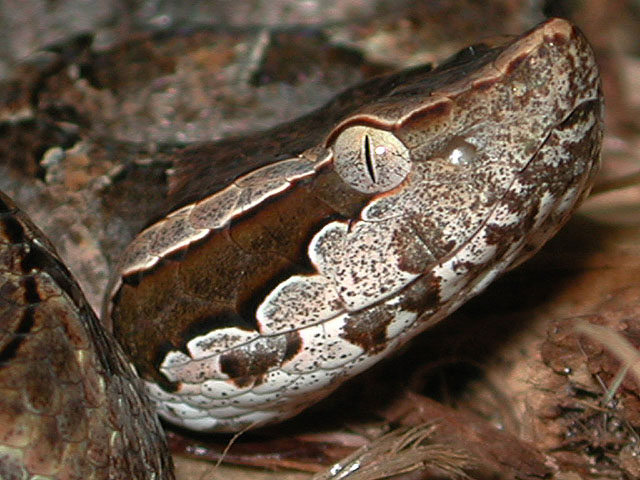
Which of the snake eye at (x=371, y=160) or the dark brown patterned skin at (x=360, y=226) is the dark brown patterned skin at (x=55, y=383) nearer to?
the dark brown patterned skin at (x=360, y=226)

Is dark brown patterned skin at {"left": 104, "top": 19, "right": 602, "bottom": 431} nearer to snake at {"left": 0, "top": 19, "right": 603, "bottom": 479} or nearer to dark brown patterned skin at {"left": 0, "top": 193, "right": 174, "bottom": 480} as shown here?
snake at {"left": 0, "top": 19, "right": 603, "bottom": 479}

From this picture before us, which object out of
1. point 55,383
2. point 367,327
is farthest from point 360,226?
point 55,383

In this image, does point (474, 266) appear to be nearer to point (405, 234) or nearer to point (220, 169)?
point (405, 234)

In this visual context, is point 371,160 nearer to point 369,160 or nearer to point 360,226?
point 369,160

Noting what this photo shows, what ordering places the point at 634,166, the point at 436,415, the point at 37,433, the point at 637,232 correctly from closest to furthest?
the point at 37,433
the point at 436,415
the point at 637,232
the point at 634,166

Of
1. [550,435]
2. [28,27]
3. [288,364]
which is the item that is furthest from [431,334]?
[28,27]

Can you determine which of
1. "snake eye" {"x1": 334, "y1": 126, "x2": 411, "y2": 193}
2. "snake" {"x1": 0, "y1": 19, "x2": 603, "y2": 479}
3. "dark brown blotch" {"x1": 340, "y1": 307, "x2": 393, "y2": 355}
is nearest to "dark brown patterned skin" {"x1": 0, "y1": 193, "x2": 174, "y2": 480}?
"snake" {"x1": 0, "y1": 19, "x2": 603, "y2": 479}

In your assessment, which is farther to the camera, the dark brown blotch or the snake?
the dark brown blotch
